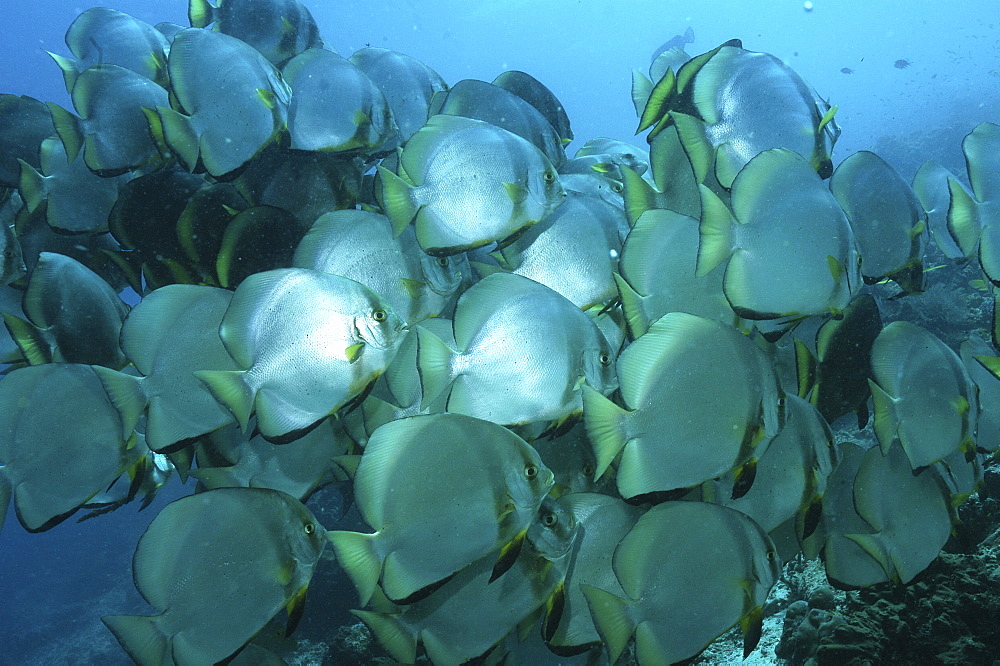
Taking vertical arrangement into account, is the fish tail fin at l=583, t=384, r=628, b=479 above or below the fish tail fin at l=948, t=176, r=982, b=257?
below

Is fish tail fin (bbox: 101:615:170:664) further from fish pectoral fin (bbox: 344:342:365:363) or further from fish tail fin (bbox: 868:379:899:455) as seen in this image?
fish tail fin (bbox: 868:379:899:455)

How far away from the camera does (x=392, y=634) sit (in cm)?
170

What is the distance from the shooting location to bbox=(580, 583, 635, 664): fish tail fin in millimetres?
1543

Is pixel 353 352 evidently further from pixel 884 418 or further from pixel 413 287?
pixel 884 418

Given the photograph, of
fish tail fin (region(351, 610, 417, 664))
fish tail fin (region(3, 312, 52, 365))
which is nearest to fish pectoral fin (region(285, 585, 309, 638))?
fish tail fin (region(351, 610, 417, 664))

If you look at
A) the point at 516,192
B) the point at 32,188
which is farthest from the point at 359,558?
the point at 32,188

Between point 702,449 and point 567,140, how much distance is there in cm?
229

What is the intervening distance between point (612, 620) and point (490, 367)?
87cm

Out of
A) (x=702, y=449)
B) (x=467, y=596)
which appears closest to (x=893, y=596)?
(x=702, y=449)

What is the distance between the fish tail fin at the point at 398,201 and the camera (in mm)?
1900

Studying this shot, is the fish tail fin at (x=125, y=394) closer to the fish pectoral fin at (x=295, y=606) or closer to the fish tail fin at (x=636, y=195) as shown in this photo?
the fish pectoral fin at (x=295, y=606)

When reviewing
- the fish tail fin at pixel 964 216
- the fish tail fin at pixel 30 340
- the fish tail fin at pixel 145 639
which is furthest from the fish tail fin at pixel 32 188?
the fish tail fin at pixel 964 216

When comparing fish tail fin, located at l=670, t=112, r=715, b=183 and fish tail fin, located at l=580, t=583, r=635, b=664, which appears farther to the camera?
fish tail fin, located at l=670, t=112, r=715, b=183

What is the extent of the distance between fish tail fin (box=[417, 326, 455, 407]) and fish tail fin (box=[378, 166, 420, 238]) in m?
0.52
